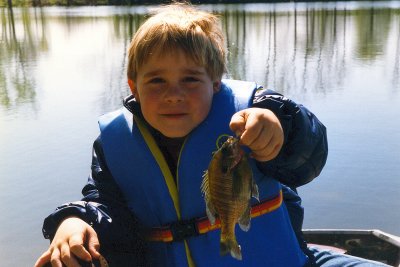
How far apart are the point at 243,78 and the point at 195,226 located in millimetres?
10339

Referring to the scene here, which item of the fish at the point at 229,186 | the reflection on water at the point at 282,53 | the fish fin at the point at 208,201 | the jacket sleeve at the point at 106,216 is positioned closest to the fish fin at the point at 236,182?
the fish at the point at 229,186

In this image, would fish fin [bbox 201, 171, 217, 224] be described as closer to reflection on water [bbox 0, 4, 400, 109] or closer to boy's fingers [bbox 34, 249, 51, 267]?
boy's fingers [bbox 34, 249, 51, 267]

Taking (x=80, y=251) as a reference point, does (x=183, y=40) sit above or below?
above

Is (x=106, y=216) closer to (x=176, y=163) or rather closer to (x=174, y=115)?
(x=176, y=163)

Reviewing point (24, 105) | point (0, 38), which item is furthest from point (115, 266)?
point (0, 38)

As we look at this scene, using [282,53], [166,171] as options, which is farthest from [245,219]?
[282,53]

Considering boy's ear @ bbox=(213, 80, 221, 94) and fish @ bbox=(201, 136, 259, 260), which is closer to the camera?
fish @ bbox=(201, 136, 259, 260)

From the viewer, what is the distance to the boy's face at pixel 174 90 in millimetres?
2463

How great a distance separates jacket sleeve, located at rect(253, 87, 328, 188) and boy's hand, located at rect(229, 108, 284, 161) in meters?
0.35

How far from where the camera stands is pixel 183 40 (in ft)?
8.11

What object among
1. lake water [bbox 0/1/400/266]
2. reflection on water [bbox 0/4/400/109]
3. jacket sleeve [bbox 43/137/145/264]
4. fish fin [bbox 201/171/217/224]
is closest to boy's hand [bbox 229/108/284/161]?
fish fin [bbox 201/171/217/224]

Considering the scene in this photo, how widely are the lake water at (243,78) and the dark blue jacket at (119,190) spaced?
2.68 m

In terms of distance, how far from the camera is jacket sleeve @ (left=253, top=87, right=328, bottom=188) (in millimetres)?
2410

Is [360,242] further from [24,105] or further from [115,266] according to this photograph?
[24,105]
